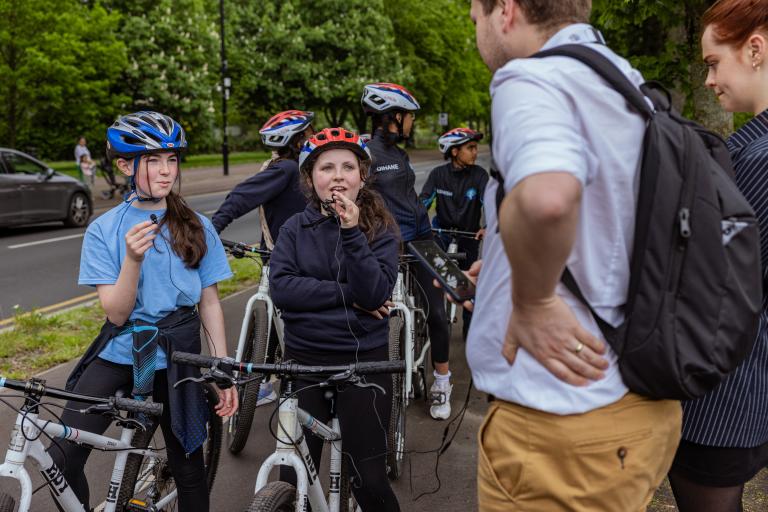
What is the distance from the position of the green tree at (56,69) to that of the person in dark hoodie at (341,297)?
2119 centimetres

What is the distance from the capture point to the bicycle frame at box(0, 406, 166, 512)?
2.44 metres

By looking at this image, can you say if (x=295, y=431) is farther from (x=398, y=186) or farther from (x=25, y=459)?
(x=398, y=186)

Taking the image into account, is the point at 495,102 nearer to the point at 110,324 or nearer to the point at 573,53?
A: the point at 573,53

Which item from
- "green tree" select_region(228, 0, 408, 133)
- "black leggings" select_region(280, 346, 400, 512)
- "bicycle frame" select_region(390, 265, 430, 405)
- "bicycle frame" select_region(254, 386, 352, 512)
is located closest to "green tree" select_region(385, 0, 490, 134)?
"green tree" select_region(228, 0, 408, 133)

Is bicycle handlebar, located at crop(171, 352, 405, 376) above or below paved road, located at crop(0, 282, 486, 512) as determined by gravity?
above

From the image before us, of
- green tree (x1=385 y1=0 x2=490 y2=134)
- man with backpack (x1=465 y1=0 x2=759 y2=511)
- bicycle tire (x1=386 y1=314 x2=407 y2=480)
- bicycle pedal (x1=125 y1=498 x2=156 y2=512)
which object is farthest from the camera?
green tree (x1=385 y1=0 x2=490 y2=134)

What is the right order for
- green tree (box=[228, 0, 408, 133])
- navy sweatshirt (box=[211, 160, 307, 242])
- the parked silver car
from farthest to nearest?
green tree (box=[228, 0, 408, 133]), the parked silver car, navy sweatshirt (box=[211, 160, 307, 242])

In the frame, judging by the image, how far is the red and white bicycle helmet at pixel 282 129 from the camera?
203 inches

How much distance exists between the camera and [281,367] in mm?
2375

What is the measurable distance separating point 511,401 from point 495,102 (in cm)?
63

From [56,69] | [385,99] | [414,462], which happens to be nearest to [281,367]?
[414,462]

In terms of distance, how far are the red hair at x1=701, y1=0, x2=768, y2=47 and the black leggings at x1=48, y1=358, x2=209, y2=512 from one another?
232 centimetres

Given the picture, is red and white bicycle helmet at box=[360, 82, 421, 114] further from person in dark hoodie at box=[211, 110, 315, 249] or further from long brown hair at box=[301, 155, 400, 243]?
long brown hair at box=[301, 155, 400, 243]

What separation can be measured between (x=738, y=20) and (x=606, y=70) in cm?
83
